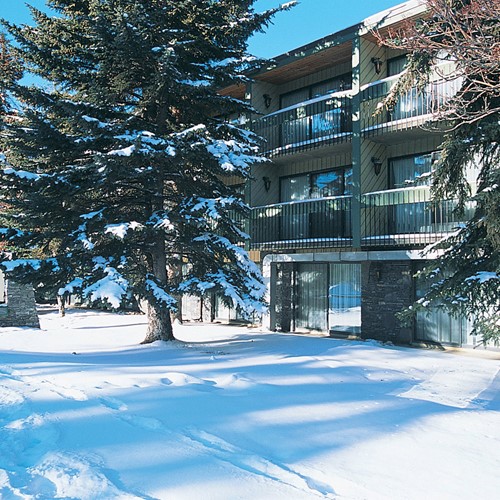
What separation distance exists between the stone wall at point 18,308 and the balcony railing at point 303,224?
7.86m

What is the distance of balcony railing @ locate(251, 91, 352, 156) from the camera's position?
46.2 ft

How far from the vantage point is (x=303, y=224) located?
14.9 metres

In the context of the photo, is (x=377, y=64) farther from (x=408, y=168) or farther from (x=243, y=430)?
(x=243, y=430)

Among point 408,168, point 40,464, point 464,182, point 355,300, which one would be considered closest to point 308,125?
point 408,168

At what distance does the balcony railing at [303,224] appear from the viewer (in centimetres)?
1380

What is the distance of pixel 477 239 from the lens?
796cm

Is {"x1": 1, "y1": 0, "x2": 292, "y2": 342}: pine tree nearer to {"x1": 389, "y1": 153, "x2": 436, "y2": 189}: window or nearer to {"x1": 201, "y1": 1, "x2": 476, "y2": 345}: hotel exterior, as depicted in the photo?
{"x1": 201, "y1": 1, "x2": 476, "y2": 345}: hotel exterior

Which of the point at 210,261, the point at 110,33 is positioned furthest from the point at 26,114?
the point at 210,261

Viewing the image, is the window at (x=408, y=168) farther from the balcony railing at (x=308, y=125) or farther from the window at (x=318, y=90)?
the window at (x=318, y=90)

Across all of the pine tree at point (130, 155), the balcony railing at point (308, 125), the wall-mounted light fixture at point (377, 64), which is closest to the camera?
the pine tree at point (130, 155)

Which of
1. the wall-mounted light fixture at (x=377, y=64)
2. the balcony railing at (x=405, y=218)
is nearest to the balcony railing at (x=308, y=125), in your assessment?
the wall-mounted light fixture at (x=377, y=64)

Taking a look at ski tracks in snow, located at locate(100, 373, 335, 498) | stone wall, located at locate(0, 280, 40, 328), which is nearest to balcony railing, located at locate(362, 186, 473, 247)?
ski tracks in snow, located at locate(100, 373, 335, 498)

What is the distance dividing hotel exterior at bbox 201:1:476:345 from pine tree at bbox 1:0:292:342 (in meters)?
2.37

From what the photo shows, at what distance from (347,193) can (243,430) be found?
1114cm
